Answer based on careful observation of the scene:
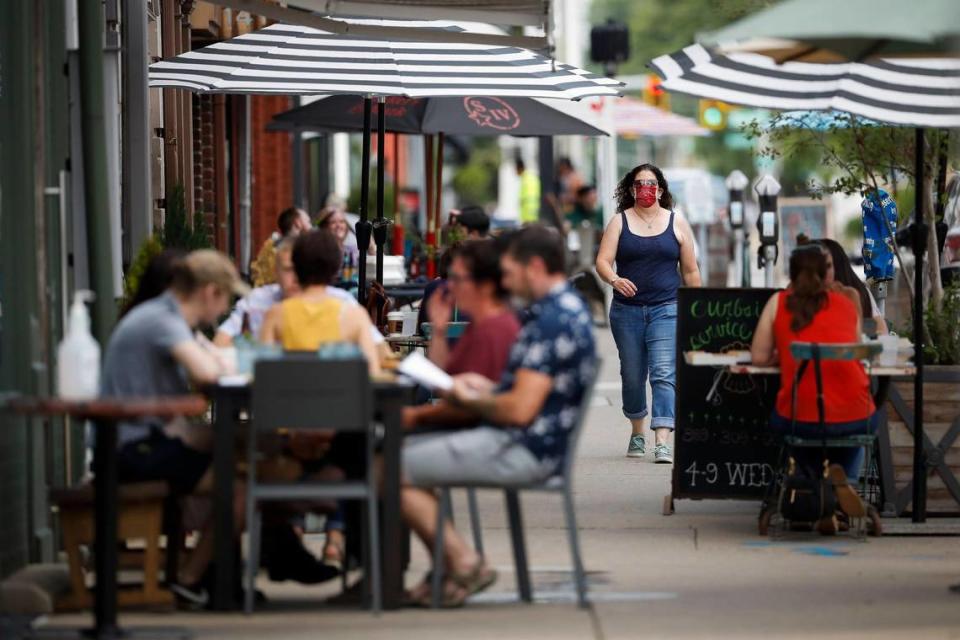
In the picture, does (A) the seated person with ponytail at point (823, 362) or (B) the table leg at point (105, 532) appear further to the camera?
(A) the seated person with ponytail at point (823, 362)

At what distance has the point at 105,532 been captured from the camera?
717cm

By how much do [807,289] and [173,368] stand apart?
3298 mm

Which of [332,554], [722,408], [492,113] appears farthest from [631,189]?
[332,554]

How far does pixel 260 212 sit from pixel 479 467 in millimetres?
16132

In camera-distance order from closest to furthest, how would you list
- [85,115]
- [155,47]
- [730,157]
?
1. [85,115]
2. [155,47]
3. [730,157]

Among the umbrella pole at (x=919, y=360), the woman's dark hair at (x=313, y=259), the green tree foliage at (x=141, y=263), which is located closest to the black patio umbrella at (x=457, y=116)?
the umbrella pole at (x=919, y=360)

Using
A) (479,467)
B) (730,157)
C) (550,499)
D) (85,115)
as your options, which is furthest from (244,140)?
(730,157)

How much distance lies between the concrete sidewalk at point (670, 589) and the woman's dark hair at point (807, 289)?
3.53 feet

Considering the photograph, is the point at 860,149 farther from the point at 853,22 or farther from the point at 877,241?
the point at 853,22

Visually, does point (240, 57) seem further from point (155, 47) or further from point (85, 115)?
point (85, 115)

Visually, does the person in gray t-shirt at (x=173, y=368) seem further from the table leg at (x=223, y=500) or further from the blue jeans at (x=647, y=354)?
the blue jeans at (x=647, y=354)

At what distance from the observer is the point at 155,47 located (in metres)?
14.2

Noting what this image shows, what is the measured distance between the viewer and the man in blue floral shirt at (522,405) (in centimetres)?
756

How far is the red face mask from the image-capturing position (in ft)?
40.7
